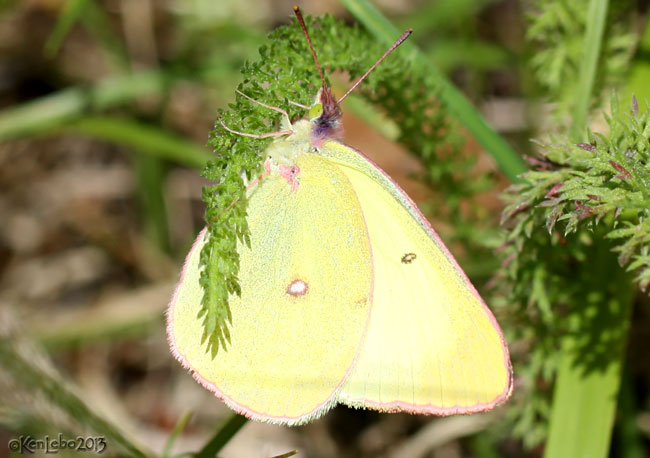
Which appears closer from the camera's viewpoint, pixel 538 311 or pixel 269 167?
pixel 269 167

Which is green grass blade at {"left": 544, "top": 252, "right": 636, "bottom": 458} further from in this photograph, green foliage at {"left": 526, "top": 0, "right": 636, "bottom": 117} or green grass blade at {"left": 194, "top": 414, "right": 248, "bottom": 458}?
green grass blade at {"left": 194, "top": 414, "right": 248, "bottom": 458}

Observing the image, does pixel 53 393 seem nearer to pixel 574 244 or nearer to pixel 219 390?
pixel 219 390

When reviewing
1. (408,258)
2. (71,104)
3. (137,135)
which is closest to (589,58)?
(408,258)

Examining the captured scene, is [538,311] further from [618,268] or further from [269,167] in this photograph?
[269,167]

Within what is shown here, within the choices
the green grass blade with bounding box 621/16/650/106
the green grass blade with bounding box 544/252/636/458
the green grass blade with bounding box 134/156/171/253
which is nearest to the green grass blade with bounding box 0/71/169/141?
the green grass blade with bounding box 134/156/171/253

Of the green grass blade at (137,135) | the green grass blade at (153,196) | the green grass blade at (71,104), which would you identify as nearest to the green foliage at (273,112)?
the green grass blade at (137,135)

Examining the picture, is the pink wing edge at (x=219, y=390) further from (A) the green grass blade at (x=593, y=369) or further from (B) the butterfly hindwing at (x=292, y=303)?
(A) the green grass blade at (x=593, y=369)

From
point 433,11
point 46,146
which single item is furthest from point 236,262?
point 46,146
